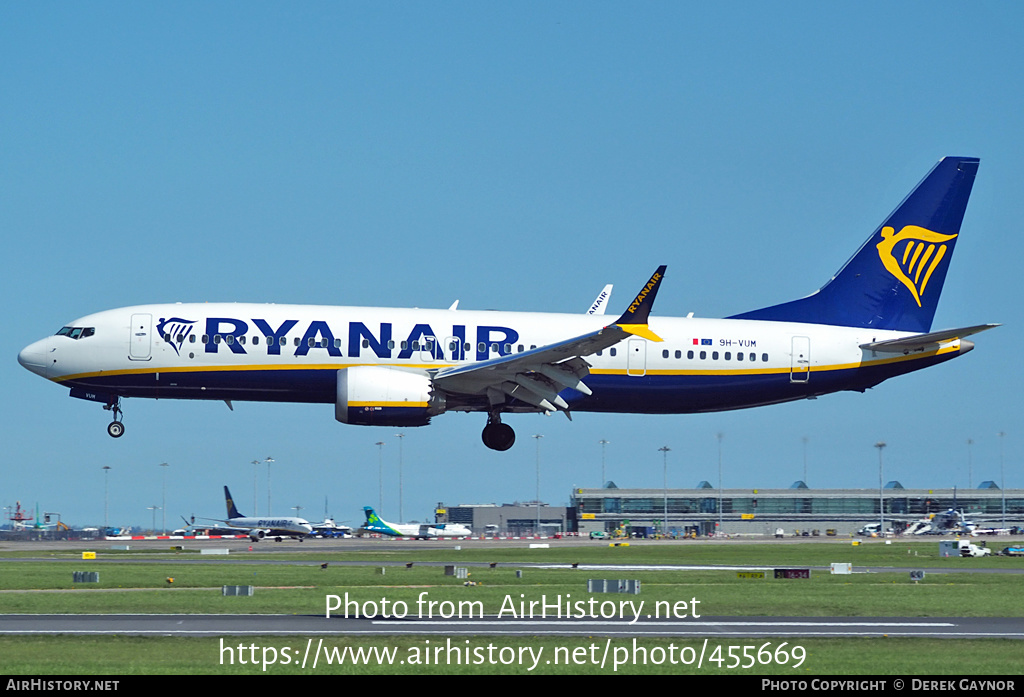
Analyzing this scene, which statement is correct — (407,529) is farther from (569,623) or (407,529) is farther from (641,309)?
(569,623)

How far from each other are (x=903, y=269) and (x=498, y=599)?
24332 mm

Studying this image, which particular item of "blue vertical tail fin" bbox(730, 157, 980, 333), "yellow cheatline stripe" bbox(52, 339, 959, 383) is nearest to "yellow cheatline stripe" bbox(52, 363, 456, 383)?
"yellow cheatline stripe" bbox(52, 339, 959, 383)

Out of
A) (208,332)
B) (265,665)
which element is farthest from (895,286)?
(265,665)

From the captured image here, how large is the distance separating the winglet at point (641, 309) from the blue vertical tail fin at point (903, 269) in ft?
34.0

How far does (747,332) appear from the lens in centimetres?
4325

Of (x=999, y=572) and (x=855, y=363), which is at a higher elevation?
(x=855, y=363)

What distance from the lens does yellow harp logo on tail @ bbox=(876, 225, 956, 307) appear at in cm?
4588

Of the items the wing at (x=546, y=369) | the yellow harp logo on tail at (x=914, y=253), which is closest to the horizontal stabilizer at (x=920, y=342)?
the yellow harp logo on tail at (x=914, y=253)

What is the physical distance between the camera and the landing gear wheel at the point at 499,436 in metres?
41.6

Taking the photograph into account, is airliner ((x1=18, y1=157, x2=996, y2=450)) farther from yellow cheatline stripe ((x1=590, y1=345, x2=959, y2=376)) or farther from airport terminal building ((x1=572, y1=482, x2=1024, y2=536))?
airport terminal building ((x1=572, y1=482, x2=1024, y2=536))

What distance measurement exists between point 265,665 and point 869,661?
10263 millimetres

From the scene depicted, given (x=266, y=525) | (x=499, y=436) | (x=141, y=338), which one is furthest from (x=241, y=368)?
(x=266, y=525)

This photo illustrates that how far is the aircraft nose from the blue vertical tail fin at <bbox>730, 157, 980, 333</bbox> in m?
25.6
